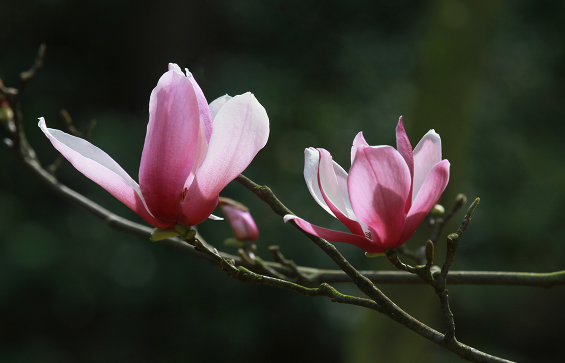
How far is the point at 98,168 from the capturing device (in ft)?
1.28

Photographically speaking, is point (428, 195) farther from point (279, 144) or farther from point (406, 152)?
point (279, 144)

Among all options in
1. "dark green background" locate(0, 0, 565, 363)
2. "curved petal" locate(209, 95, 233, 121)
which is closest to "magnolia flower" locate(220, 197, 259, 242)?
"curved petal" locate(209, 95, 233, 121)

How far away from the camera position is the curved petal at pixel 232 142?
0.39m

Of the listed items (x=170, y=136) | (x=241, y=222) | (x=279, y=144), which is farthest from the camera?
(x=279, y=144)

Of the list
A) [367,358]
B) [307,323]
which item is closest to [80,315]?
[307,323]

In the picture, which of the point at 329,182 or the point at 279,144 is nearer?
the point at 329,182

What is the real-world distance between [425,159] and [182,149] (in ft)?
0.73

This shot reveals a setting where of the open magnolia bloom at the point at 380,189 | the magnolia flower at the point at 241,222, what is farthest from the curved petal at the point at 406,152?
the magnolia flower at the point at 241,222

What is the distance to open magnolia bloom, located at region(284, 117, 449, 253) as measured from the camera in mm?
410

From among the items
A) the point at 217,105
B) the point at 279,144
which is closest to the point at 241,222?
the point at 217,105

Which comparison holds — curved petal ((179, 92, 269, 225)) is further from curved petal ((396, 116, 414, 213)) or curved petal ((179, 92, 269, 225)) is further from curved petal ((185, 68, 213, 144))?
curved petal ((396, 116, 414, 213))

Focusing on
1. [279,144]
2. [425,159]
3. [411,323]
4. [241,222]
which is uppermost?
[425,159]

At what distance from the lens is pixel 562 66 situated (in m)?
4.00

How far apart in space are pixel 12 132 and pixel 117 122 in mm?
2578
